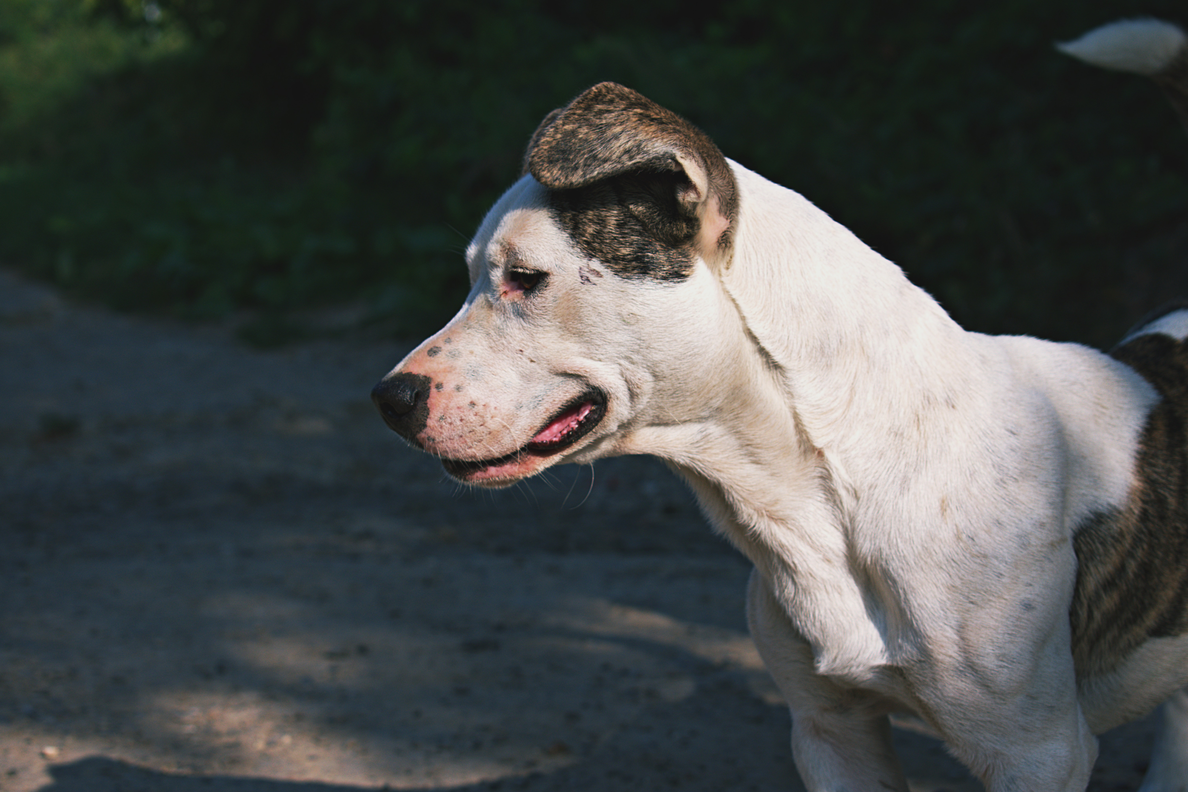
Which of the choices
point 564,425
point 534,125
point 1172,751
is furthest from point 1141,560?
point 534,125

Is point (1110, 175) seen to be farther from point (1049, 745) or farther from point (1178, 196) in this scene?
point (1049, 745)

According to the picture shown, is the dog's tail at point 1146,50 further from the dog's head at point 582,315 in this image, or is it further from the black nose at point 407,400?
the black nose at point 407,400

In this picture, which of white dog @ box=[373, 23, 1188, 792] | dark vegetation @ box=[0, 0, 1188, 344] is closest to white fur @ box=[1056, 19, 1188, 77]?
white dog @ box=[373, 23, 1188, 792]

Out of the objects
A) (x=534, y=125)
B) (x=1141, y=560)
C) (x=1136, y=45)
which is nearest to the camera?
(x=1141, y=560)

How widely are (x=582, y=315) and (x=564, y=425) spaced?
9.3 inches

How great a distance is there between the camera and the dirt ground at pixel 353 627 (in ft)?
10.9

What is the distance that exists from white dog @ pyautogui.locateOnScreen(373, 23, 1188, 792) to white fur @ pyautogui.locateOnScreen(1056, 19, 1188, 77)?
116 centimetres

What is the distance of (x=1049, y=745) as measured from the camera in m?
2.09

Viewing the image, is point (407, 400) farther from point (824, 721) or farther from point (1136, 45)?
point (1136, 45)

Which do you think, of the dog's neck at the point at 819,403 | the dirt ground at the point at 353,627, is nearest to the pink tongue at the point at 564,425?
the dog's neck at the point at 819,403

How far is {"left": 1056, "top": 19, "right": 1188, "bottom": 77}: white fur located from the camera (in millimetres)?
2842

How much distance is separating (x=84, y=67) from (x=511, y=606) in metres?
21.5

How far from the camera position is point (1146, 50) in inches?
113

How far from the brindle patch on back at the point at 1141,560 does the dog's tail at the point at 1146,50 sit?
1.01 meters
